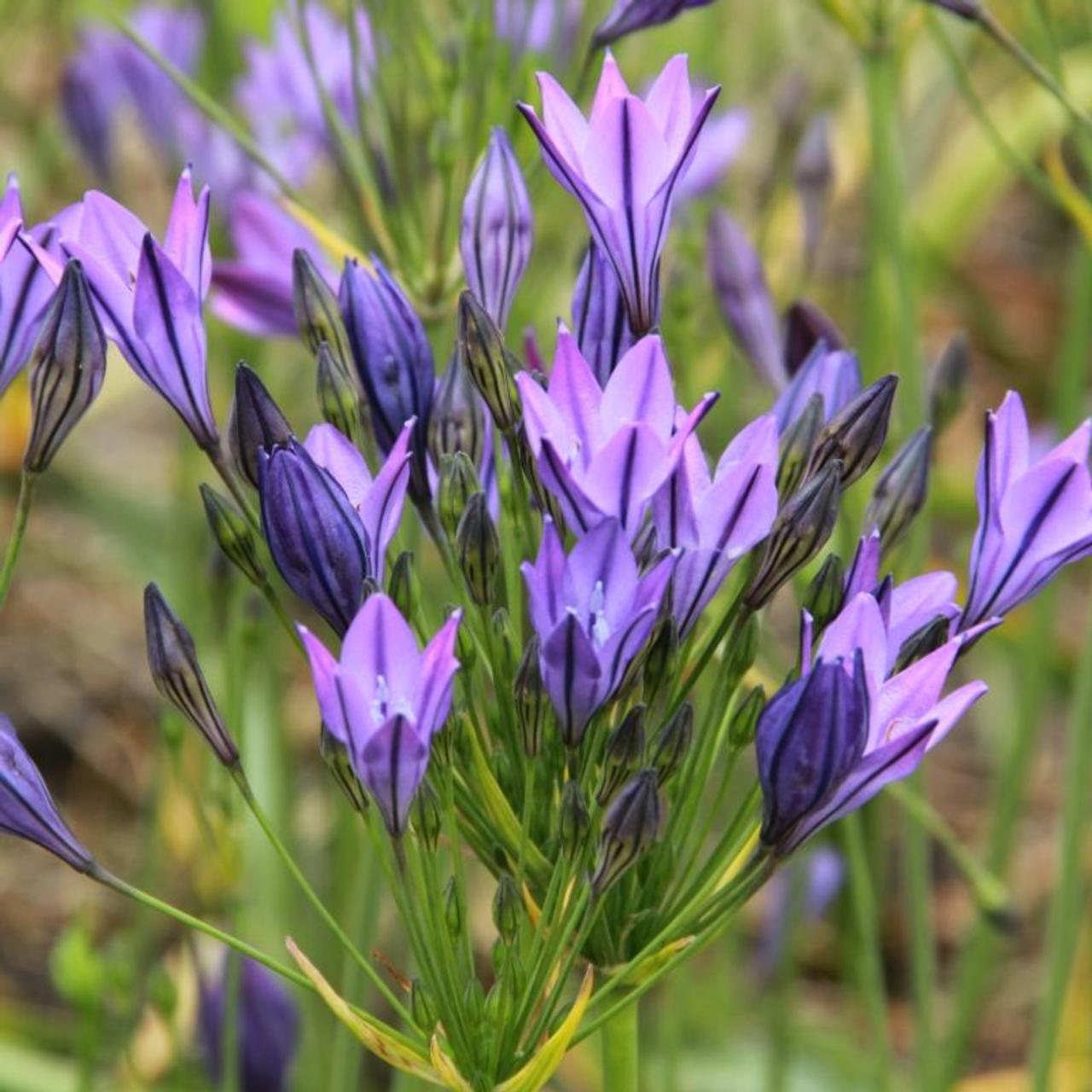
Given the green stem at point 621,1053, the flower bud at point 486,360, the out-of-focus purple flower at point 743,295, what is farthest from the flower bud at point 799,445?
the out-of-focus purple flower at point 743,295

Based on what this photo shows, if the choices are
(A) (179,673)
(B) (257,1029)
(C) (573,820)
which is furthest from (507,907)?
(B) (257,1029)

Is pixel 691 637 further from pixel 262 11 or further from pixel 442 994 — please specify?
pixel 262 11

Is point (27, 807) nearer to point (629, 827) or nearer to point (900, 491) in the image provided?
point (629, 827)

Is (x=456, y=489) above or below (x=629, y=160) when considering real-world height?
below

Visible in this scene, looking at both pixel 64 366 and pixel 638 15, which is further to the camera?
pixel 638 15

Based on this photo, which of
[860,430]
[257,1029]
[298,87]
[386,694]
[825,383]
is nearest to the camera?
[386,694]

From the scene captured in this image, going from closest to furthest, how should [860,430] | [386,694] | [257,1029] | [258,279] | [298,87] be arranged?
[386,694]
[860,430]
[258,279]
[257,1029]
[298,87]

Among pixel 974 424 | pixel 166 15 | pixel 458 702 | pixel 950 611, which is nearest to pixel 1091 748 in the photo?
pixel 950 611
